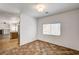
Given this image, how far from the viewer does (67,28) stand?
56.4 inches

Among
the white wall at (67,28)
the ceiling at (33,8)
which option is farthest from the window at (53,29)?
the ceiling at (33,8)

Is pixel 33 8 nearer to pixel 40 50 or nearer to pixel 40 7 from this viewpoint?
pixel 40 7


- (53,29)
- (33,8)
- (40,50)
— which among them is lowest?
(40,50)

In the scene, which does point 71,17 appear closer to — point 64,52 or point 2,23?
point 64,52

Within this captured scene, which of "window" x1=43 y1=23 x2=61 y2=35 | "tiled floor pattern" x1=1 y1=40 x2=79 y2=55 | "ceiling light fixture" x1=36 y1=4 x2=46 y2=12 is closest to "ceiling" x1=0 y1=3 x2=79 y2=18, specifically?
"ceiling light fixture" x1=36 y1=4 x2=46 y2=12

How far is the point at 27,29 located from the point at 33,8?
408 millimetres

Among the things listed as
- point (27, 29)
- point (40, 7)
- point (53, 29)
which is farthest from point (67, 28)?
point (27, 29)

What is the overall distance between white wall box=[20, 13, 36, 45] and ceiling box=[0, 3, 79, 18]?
103 mm

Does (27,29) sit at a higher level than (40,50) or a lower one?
higher

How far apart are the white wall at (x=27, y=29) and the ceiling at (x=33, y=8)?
103 millimetres

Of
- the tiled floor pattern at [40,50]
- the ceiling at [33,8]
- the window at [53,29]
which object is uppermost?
the ceiling at [33,8]

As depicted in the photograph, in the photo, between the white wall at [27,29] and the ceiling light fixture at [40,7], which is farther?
the white wall at [27,29]

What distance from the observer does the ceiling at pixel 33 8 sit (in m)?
1.27

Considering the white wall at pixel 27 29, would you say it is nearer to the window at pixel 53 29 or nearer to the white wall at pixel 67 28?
the white wall at pixel 67 28
